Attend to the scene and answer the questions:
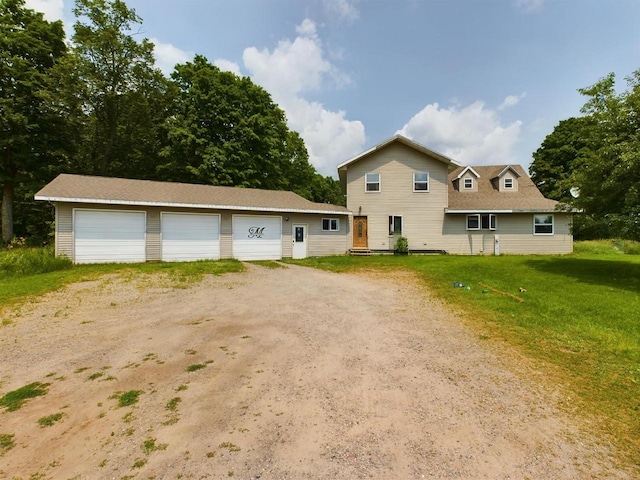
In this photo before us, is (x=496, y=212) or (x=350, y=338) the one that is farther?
(x=496, y=212)

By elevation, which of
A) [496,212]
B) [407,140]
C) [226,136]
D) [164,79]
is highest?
[164,79]

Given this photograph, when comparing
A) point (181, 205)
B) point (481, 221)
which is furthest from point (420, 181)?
point (181, 205)

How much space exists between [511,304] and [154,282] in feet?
35.7

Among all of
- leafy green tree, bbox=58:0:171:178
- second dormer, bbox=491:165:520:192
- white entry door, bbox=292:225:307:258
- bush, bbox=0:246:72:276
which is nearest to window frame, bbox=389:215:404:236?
white entry door, bbox=292:225:307:258

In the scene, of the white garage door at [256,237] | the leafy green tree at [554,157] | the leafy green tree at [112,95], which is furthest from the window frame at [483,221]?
the leafy green tree at [112,95]

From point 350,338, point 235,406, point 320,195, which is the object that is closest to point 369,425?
point 235,406

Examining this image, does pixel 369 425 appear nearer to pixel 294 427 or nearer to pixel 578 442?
pixel 294 427

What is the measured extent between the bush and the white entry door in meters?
10.5

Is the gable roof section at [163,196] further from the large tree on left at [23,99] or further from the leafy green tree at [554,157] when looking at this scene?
the leafy green tree at [554,157]

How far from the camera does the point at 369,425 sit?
2.90 metres

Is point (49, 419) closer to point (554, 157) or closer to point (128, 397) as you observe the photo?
point (128, 397)

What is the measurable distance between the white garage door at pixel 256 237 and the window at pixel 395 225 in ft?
24.2

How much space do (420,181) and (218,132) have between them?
727 inches

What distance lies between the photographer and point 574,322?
5.88 metres
